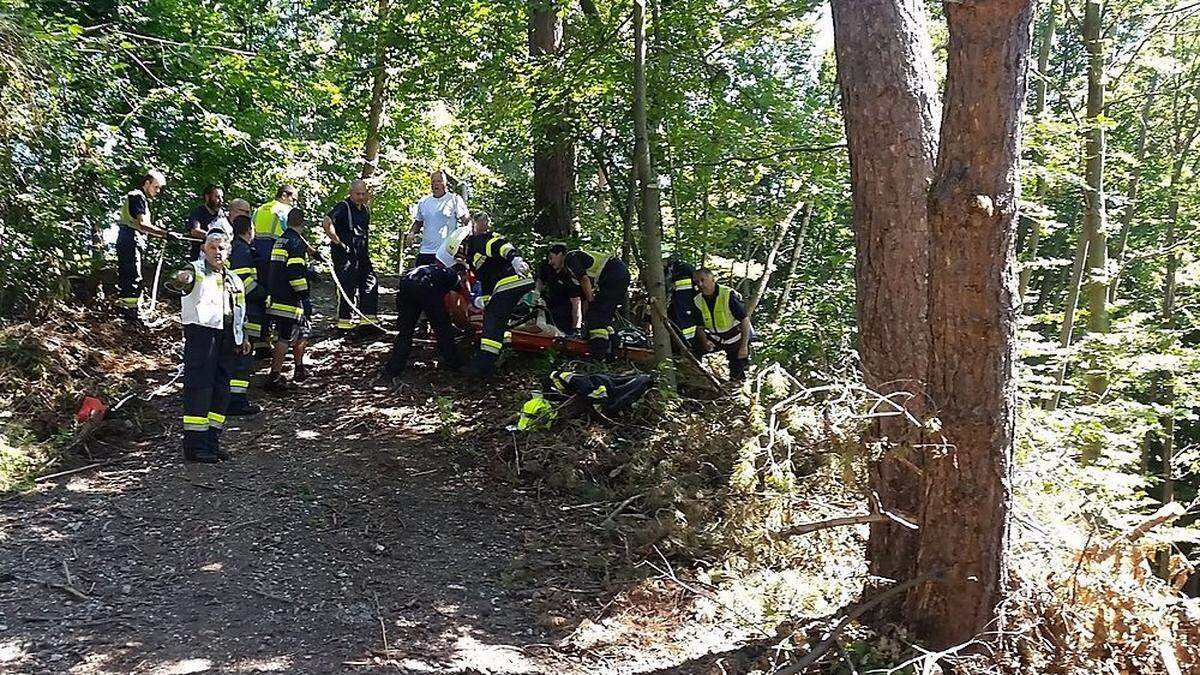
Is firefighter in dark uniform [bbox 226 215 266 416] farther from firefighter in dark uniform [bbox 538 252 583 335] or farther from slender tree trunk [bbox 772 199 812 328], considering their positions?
slender tree trunk [bbox 772 199 812 328]

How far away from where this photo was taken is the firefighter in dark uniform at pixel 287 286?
8.31 m

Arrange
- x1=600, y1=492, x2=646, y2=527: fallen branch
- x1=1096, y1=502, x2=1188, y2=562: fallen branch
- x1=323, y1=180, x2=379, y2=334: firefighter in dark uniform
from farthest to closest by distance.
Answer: x1=323, y1=180, x2=379, y2=334: firefighter in dark uniform, x1=600, y1=492, x2=646, y2=527: fallen branch, x1=1096, y1=502, x2=1188, y2=562: fallen branch

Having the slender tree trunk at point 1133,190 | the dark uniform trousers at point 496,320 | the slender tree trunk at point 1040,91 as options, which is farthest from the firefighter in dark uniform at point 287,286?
the slender tree trunk at point 1133,190

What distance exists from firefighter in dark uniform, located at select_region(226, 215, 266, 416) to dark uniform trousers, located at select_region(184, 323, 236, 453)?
69 centimetres

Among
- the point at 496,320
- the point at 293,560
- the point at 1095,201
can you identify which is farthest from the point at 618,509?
the point at 1095,201

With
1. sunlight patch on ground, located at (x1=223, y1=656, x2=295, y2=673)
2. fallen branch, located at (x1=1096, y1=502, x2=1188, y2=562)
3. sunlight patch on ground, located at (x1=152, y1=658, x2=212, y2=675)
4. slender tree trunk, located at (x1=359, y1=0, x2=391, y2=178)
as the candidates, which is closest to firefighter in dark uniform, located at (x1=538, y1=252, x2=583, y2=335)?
slender tree trunk, located at (x1=359, y1=0, x2=391, y2=178)

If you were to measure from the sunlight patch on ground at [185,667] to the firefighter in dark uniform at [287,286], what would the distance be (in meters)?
Result: 4.81

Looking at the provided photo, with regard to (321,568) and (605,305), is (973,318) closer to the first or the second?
(321,568)

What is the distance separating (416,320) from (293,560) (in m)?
3.82

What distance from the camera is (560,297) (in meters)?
9.06

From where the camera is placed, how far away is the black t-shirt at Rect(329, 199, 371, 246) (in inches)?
370

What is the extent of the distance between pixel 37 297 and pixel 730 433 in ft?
23.8

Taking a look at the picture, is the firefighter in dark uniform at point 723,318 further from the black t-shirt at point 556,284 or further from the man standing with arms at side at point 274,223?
the man standing with arms at side at point 274,223

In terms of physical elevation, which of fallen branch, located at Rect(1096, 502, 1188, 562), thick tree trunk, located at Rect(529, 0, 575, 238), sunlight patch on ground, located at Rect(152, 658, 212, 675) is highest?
thick tree trunk, located at Rect(529, 0, 575, 238)
